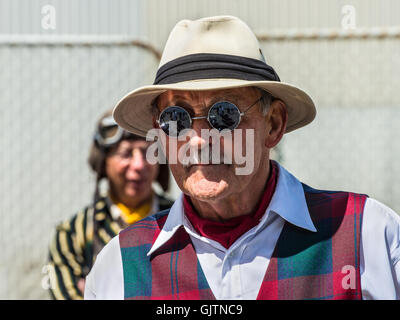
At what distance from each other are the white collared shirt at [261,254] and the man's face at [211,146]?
155 mm

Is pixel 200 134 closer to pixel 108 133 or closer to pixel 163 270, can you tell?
pixel 163 270

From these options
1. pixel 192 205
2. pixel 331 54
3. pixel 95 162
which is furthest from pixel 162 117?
pixel 331 54

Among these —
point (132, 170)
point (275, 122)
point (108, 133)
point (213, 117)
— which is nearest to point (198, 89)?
point (213, 117)

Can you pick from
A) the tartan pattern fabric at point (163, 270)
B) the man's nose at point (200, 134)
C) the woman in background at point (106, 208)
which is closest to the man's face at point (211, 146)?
the man's nose at point (200, 134)

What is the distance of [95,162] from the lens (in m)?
4.32

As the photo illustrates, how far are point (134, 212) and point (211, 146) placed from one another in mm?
2055

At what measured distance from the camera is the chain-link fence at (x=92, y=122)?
5016 mm

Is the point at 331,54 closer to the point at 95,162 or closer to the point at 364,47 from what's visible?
the point at 364,47

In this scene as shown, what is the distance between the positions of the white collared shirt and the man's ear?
0.16 m

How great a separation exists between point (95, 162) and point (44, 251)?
1250 millimetres

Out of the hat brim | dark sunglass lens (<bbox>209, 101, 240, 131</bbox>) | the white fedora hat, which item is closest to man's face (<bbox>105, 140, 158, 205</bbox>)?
the hat brim

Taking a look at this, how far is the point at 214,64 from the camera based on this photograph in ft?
7.04

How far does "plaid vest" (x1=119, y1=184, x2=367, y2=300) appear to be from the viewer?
2066mm

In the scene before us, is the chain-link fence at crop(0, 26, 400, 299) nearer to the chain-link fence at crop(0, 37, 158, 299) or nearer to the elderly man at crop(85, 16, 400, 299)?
the chain-link fence at crop(0, 37, 158, 299)
